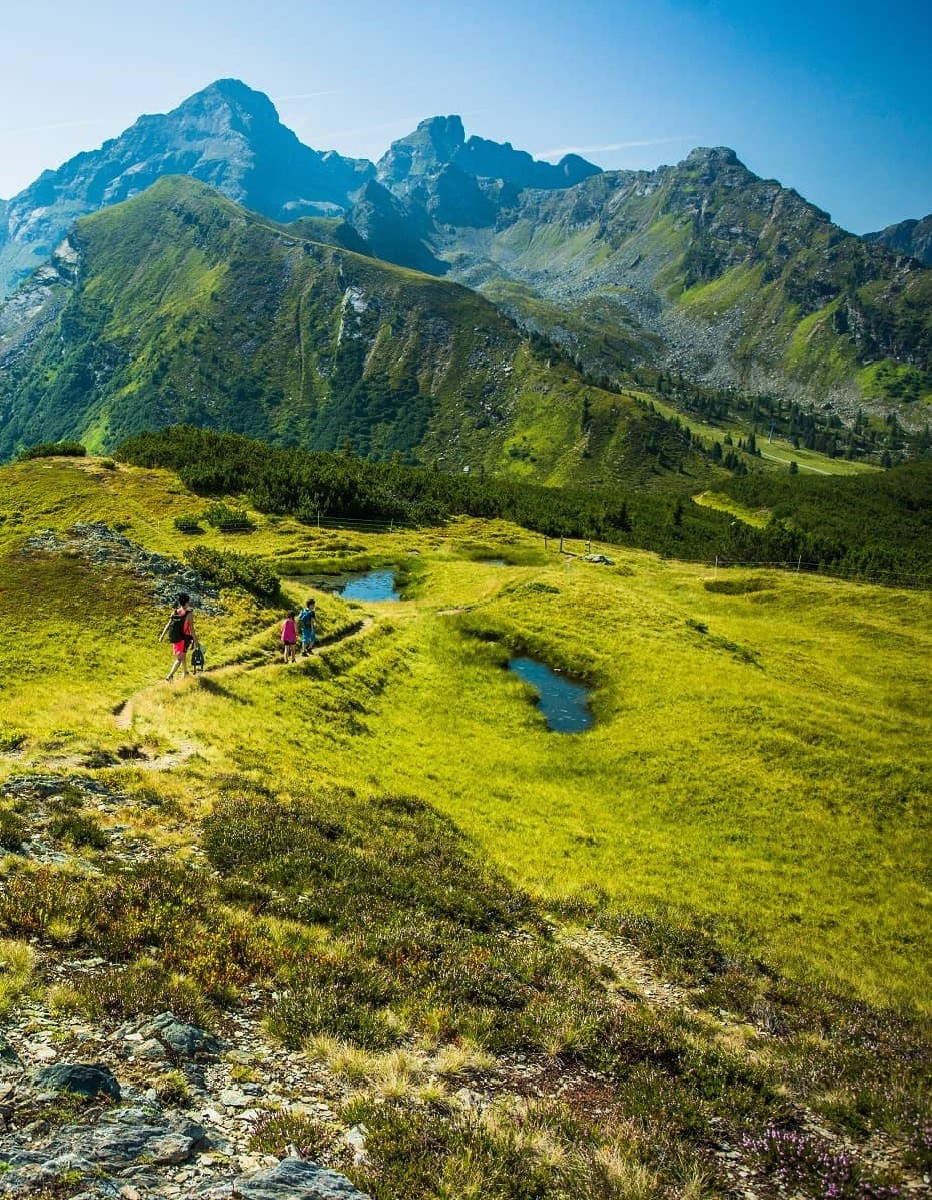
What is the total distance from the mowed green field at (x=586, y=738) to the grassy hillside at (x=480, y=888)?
8.6 inches

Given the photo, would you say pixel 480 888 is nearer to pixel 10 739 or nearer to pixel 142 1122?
pixel 142 1122

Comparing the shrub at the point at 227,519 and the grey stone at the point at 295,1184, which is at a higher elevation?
the shrub at the point at 227,519

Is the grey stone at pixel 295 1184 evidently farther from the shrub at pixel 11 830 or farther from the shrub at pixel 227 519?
the shrub at pixel 227 519

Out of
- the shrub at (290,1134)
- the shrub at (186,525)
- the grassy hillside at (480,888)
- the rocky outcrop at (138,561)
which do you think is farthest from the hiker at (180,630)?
the shrub at (186,525)

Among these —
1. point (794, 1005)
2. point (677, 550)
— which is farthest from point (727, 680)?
point (677, 550)

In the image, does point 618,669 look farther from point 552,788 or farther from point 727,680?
point 552,788

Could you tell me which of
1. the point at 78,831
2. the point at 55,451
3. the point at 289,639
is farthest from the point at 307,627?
the point at 55,451

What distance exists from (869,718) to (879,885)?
20.1 m

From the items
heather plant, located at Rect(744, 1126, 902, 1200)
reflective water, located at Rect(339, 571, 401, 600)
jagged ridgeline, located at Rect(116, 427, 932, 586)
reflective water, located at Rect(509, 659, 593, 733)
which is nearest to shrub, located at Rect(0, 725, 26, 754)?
heather plant, located at Rect(744, 1126, 902, 1200)

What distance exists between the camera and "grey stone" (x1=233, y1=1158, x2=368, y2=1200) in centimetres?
718

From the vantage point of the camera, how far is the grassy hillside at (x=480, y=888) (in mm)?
10031

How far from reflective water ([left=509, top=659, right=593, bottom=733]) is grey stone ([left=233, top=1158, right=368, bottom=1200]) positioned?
36.7m

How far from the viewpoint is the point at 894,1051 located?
14594 millimetres

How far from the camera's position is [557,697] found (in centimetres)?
4931
